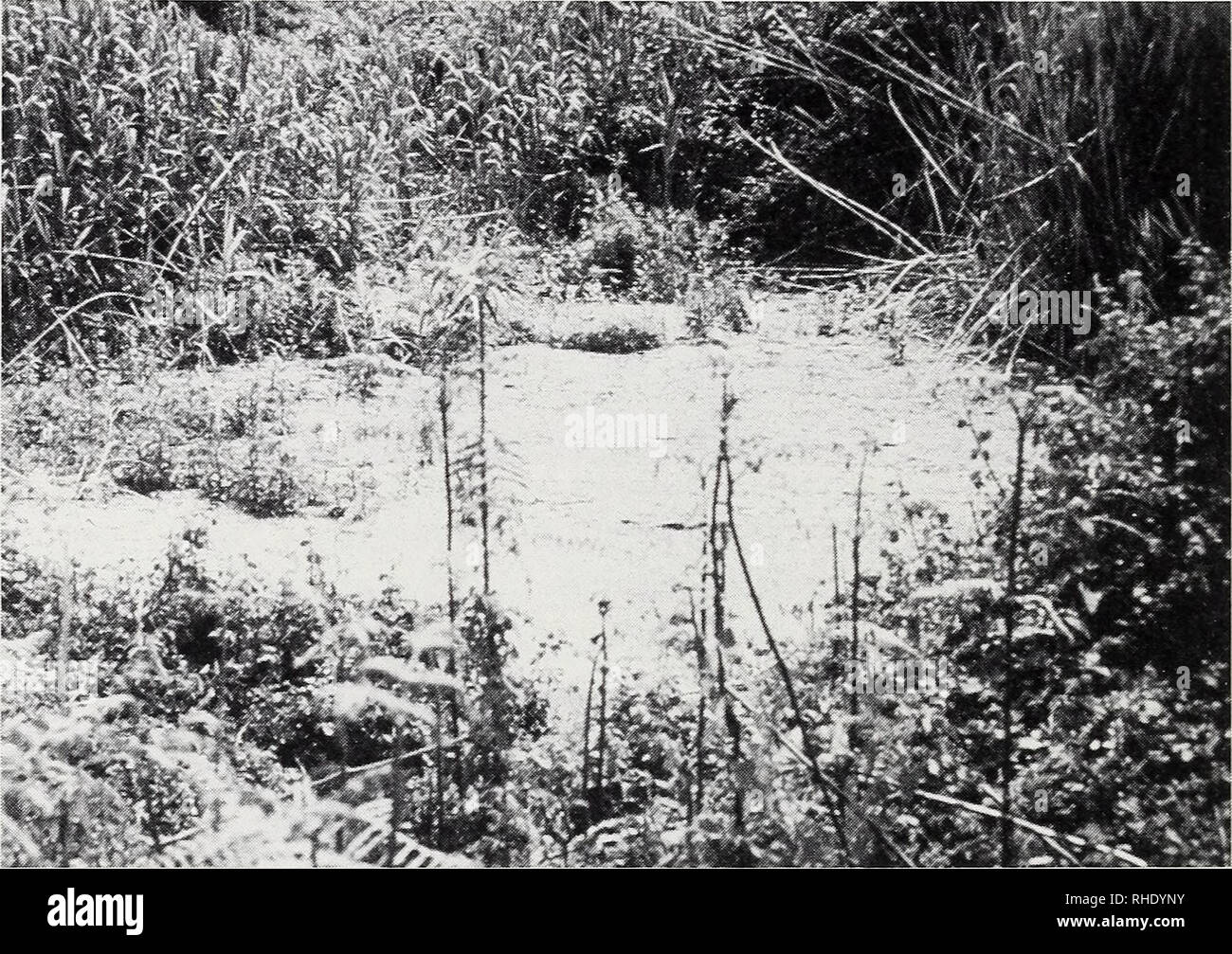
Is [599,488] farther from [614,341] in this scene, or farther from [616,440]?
[614,341]

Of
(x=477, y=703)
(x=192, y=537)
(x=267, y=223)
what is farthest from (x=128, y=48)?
(x=477, y=703)

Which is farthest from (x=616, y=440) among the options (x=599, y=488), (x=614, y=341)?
(x=614, y=341)

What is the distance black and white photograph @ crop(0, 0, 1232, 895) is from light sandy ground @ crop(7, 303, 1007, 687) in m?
0.02

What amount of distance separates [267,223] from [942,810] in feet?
14.6

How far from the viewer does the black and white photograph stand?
12.3ft

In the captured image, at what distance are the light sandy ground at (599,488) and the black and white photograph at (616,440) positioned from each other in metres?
0.02

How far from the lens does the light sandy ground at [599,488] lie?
4680 mm

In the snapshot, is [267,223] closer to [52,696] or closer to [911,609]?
[52,696]

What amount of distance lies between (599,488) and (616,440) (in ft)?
1.59

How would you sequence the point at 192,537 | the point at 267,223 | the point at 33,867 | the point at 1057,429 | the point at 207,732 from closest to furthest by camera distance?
the point at 33,867 < the point at 207,732 < the point at 1057,429 < the point at 192,537 < the point at 267,223

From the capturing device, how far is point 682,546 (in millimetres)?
4895

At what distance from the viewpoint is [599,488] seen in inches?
208

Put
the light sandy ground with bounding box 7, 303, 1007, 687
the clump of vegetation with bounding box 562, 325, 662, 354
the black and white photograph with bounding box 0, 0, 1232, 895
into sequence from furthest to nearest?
1. the clump of vegetation with bounding box 562, 325, 662, 354
2. the light sandy ground with bounding box 7, 303, 1007, 687
3. the black and white photograph with bounding box 0, 0, 1232, 895

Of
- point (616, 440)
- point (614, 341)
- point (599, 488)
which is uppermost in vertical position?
point (614, 341)
